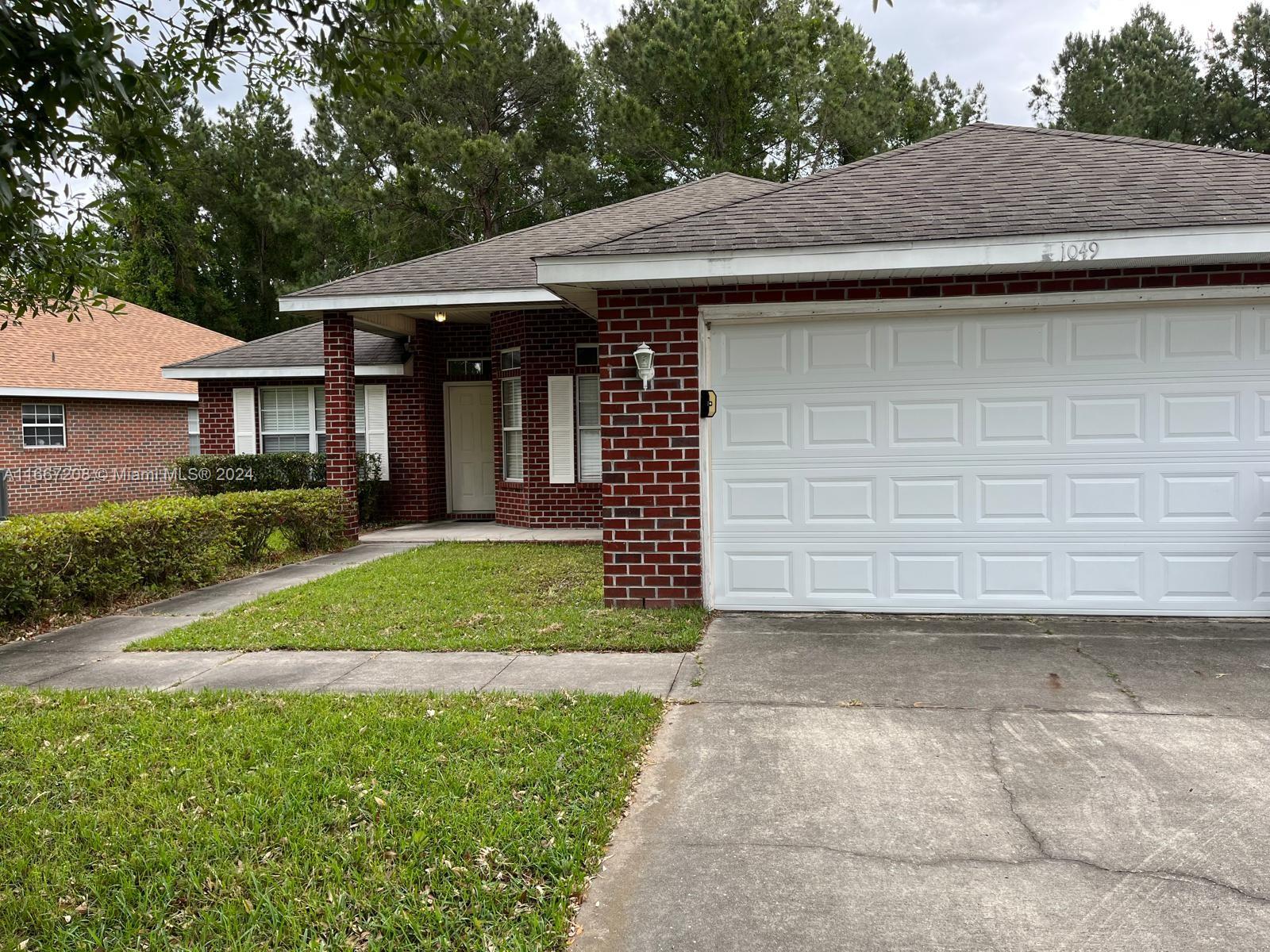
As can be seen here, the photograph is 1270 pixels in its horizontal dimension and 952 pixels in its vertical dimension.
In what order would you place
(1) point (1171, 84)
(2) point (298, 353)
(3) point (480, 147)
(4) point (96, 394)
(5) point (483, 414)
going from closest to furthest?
(5) point (483, 414), (2) point (298, 353), (4) point (96, 394), (3) point (480, 147), (1) point (1171, 84)

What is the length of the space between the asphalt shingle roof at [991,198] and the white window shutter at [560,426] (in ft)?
17.6

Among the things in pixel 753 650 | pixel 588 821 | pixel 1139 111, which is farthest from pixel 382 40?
pixel 1139 111

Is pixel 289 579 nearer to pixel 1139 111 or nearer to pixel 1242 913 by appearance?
pixel 1242 913

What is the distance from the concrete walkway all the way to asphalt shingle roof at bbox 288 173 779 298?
5970mm

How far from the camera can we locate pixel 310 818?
338 centimetres

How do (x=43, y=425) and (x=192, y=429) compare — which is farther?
(x=192, y=429)

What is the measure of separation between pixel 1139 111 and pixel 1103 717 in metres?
27.2

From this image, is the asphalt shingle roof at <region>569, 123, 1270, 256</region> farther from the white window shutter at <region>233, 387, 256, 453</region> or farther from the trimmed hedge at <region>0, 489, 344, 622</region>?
the white window shutter at <region>233, 387, 256, 453</region>

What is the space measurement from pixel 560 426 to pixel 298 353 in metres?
→ 5.64

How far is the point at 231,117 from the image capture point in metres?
32.0

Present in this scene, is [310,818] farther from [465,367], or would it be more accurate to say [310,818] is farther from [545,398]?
[465,367]

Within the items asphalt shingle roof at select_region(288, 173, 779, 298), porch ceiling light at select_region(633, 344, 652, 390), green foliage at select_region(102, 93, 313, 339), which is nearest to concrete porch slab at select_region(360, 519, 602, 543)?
asphalt shingle roof at select_region(288, 173, 779, 298)

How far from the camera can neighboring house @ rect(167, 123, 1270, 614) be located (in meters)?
6.34

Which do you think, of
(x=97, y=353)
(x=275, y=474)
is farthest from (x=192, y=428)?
(x=275, y=474)
